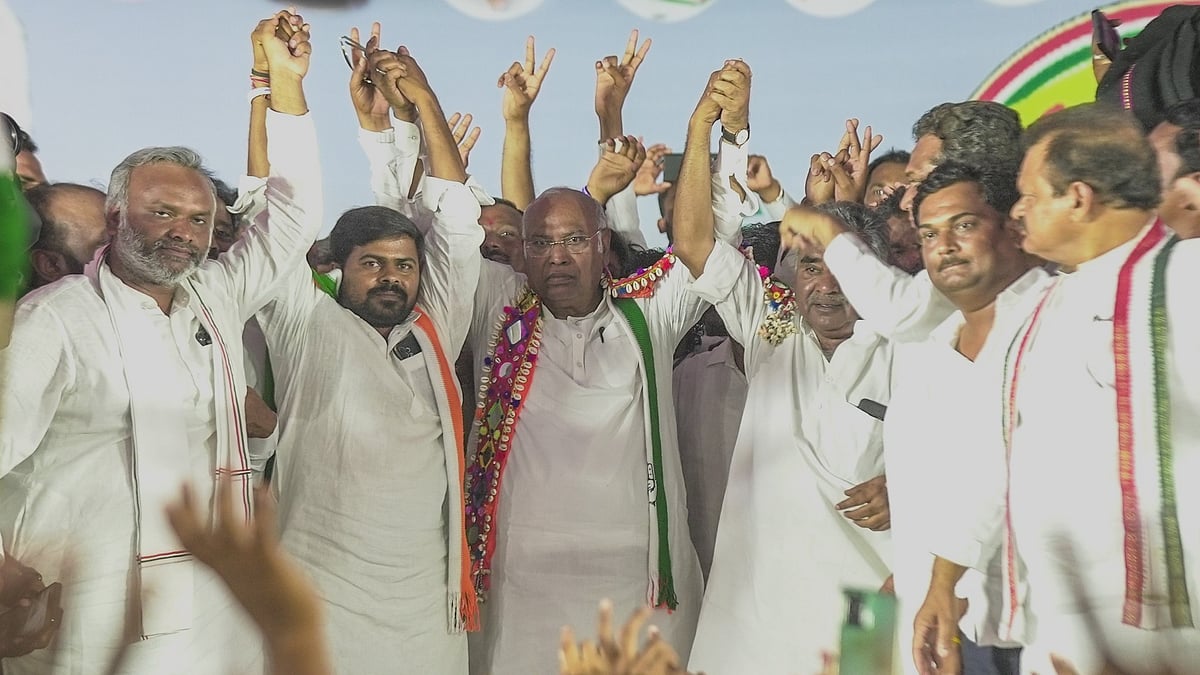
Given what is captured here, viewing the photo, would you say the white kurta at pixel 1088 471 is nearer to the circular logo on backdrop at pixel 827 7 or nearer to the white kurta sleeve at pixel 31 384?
the circular logo on backdrop at pixel 827 7

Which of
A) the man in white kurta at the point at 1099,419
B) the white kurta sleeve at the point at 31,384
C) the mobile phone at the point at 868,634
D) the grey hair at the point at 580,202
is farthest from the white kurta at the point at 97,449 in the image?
the man in white kurta at the point at 1099,419

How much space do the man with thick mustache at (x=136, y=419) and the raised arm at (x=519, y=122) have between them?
0.55 meters

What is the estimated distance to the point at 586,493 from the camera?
124 inches

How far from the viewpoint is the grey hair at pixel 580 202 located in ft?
10.3

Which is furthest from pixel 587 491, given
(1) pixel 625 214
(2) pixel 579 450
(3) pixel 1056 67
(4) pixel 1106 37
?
(4) pixel 1106 37

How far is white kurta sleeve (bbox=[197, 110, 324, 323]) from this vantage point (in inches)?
118

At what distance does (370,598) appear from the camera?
3.05 m

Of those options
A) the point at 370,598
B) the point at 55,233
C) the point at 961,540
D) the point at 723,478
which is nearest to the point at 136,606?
the point at 370,598

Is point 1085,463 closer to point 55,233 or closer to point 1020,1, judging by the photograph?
point 1020,1

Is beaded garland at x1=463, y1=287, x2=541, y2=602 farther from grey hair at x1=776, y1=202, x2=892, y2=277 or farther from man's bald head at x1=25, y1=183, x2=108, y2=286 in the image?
man's bald head at x1=25, y1=183, x2=108, y2=286

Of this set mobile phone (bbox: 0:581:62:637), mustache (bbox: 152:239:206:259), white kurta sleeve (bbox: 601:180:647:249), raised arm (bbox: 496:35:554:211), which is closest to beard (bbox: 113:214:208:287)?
mustache (bbox: 152:239:206:259)

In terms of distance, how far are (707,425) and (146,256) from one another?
1499 mm

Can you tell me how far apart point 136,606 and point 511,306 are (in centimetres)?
120

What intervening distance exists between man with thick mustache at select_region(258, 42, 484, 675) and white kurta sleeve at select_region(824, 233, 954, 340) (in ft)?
3.09
